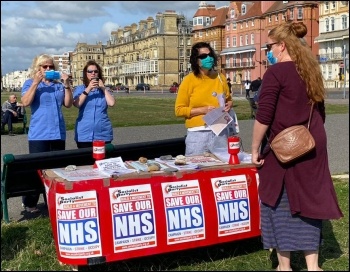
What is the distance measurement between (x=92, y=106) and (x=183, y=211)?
201cm

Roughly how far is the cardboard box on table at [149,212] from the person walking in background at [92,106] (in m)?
1.41

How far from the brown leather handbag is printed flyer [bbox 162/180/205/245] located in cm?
83

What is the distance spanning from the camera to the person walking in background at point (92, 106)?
550 centimetres

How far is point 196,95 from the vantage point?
16.1ft

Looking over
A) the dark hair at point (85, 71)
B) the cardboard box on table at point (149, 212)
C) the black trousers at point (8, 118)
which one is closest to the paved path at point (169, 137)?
the black trousers at point (8, 118)

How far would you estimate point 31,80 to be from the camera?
17.5 feet

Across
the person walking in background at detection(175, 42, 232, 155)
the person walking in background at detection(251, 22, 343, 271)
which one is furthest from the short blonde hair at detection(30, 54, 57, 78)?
the person walking in background at detection(251, 22, 343, 271)

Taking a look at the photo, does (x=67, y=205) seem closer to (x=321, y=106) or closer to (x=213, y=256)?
(x=213, y=256)

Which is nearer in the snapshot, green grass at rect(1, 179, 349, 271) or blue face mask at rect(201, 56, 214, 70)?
green grass at rect(1, 179, 349, 271)

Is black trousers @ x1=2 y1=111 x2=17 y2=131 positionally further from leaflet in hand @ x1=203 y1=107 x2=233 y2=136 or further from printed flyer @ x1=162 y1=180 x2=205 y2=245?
printed flyer @ x1=162 y1=180 x2=205 y2=245

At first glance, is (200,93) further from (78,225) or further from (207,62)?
(78,225)

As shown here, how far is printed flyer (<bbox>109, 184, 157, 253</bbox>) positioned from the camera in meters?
3.77

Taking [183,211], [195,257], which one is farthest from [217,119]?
[195,257]

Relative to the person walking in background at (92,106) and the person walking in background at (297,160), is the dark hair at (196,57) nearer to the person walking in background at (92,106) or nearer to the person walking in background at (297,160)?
the person walking in background at (92,106)
